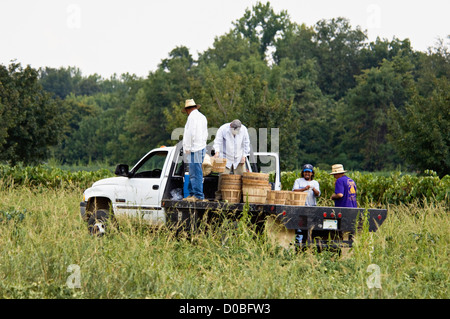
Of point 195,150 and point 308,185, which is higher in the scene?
point 195,150

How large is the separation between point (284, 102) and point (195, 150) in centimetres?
3179

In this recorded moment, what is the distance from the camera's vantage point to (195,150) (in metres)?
9.99

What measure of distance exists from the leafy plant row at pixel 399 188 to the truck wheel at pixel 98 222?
5901mm

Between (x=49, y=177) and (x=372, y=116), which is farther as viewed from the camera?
(x=372, y=116)

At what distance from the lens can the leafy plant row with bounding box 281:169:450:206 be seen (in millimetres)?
14633

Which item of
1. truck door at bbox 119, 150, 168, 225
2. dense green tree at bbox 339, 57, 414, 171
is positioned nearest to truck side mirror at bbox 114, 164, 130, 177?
truck door at bbox 119, 150, 168, 225

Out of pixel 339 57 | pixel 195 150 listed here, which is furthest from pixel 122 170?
pixel 339 57

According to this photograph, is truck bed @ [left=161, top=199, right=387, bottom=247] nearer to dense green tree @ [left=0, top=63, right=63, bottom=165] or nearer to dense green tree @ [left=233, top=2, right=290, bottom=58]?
dense green tree @ [left=0, top=63, right=63, bottom=165]

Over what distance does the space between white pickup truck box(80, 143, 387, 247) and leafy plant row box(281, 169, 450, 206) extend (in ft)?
13.7

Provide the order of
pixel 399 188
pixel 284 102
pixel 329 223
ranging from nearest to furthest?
1. pixel 329 223
2. pixel 399 188
3. pixel 284 102

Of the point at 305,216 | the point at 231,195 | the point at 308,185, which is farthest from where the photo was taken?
the point at 308,185

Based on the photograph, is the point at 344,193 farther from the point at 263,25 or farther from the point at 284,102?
the point at 263,25

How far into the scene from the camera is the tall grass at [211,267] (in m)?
6.85
